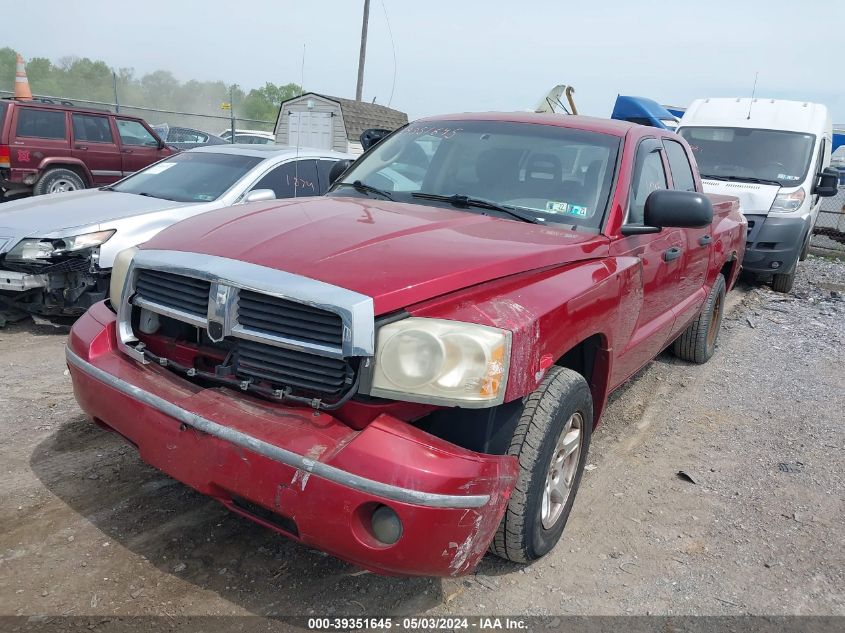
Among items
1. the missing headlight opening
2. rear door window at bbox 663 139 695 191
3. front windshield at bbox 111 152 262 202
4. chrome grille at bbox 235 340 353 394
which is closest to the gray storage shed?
front windshield at bbox 111 152 262 202

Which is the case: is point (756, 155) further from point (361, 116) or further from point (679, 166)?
point (361, 116)

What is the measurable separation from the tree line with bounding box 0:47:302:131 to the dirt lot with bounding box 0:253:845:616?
39.6m

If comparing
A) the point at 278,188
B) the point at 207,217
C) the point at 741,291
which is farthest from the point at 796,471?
the point at 741,291

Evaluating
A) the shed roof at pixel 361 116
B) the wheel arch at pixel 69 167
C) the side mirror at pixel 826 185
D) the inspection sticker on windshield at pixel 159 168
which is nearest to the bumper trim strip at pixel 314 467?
the inspection sticker on windshield at pixel 159 168

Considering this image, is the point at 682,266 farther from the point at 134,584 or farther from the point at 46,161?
the point at 46,161

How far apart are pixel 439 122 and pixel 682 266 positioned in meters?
1.72

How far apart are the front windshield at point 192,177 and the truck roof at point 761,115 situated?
21.9ft

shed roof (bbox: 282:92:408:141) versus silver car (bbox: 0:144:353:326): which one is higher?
shed roof (bbox: 282:92:408:141)

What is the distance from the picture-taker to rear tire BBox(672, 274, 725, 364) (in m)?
5.49

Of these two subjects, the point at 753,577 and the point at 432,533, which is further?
the point at 753,577

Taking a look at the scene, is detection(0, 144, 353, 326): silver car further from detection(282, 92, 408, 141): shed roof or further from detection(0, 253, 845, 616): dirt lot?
detection(282, 92, 408, 141): shed roof

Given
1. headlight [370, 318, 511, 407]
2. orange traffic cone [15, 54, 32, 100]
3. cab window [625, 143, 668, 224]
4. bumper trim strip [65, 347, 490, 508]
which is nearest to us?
bumper trim strip [65, 347, 490, 508]

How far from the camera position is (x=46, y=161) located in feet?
34.6

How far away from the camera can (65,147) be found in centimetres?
1086
